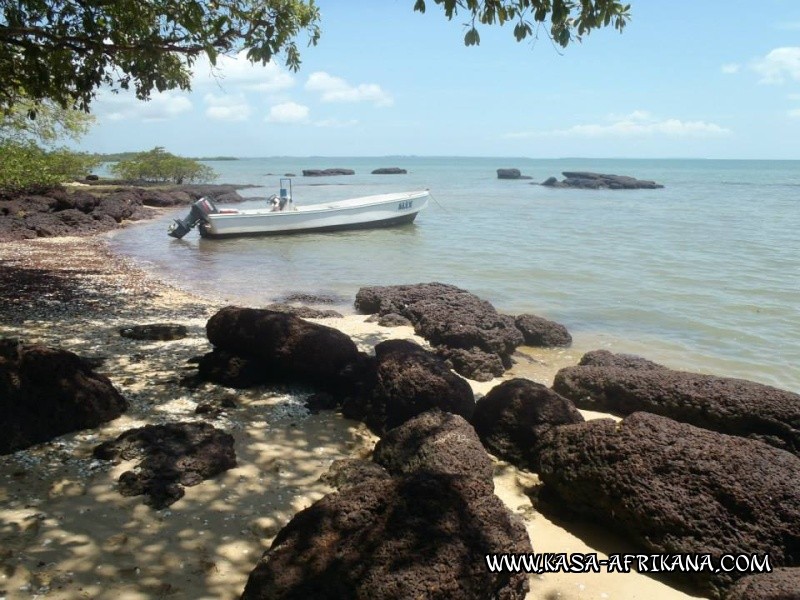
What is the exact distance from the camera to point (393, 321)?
31.7 ft

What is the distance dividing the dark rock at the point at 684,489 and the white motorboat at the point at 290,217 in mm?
18211

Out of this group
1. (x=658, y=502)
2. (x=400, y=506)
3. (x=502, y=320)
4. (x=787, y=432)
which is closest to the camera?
(x=400, y=506)

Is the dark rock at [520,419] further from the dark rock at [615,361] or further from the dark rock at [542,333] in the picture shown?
the dark rock at [542,333]

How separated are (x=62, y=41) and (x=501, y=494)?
23.9ft

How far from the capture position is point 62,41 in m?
7.50

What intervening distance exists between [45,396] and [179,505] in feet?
5.09

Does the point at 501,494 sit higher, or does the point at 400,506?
the point at 400,506

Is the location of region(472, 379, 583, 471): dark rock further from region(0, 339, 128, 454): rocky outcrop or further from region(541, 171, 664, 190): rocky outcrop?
region(541, 171, 664, 190): rocky outcrop

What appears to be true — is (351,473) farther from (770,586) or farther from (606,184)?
(606,184)

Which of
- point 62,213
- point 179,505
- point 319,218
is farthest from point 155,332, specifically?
point 62,213

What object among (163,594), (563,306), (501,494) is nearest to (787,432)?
(501,494)

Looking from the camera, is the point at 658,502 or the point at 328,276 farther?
the point at 328,276

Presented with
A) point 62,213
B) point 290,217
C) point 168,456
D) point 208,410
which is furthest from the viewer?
point 290,217

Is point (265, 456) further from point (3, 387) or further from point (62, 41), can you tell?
point (62, 41)
